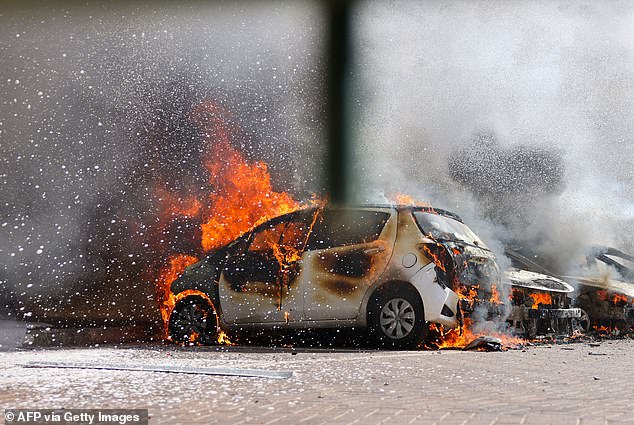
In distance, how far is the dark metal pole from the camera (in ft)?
49.0

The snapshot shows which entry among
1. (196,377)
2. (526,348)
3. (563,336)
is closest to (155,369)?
(196,377)

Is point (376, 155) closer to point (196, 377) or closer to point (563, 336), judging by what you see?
point (563, 336)

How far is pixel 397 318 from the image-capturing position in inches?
362

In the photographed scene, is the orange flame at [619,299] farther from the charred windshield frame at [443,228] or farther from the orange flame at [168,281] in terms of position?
the orange flame at [168,281]

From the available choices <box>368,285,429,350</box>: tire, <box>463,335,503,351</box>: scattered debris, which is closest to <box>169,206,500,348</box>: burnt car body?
<box>368,285,429,350</box>: tire

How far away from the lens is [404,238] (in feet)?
30.6

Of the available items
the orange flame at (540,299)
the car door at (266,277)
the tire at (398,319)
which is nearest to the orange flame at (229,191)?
the car door at (266,277)

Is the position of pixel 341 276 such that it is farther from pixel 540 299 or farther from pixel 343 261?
pixel 540 299

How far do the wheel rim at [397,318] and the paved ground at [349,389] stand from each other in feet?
2.41

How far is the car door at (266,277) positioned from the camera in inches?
387

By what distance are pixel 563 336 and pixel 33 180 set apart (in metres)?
9.06

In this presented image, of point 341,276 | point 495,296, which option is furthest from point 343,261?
point 495,296

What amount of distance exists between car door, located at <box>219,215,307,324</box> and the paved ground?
1.44m

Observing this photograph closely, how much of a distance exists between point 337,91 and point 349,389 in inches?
433
